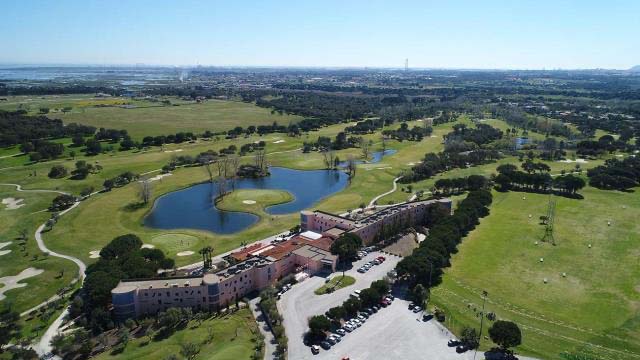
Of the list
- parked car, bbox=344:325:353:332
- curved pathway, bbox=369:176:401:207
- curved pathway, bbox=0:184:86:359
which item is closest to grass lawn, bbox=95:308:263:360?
curved pathway, bbox=0:184:86:359

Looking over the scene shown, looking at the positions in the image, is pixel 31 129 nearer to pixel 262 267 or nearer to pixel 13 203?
pixel 13 203

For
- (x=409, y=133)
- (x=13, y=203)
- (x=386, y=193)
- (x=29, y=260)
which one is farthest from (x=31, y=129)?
(x=409, y=133)

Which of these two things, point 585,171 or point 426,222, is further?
point 585,171

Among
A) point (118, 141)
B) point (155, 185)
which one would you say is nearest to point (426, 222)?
point (155, 185)

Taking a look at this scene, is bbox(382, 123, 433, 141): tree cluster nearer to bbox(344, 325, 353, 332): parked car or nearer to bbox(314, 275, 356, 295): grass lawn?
bbox(314, 275, 356, 295): grass lawn

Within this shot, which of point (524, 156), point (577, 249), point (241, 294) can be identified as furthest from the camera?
point (524, 156)

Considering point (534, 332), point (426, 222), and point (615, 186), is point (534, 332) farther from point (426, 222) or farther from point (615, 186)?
point (615, 186)

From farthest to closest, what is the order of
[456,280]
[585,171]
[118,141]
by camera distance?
[118,141], [585,171], [456,280]
